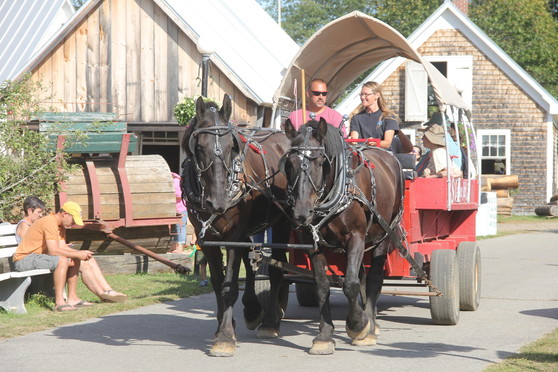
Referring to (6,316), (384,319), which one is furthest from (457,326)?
(6,316)

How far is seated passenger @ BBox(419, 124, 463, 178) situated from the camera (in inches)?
453

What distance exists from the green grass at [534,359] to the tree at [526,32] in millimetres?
42715

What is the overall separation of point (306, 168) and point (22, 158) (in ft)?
20.1

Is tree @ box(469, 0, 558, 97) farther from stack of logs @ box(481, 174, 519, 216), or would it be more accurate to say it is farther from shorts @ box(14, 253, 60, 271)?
shorts @ box(14, 253, 60, 271)

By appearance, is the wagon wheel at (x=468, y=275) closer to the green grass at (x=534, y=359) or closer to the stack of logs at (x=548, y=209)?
the green grass at (x=534, y=359)

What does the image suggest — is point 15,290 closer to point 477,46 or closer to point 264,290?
point 264,290

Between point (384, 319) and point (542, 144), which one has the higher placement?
point (542, 144)

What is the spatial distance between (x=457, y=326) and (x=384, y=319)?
954 mm

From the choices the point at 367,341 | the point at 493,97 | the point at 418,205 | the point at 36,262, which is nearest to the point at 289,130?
the point at 367,341

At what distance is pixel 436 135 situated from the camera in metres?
11.7

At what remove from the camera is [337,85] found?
12438 mm

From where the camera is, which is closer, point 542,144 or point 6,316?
point 6,316

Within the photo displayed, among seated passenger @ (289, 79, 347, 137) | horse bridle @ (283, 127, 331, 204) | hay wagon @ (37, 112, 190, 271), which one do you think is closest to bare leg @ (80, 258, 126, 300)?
hay wagon @ (37, 112, 190, 271)

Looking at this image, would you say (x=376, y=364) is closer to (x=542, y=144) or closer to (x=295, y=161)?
(x=295, y=161)
